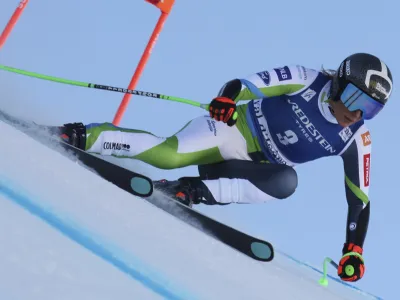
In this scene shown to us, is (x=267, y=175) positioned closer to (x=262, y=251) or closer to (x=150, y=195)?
(x=262, y=251)

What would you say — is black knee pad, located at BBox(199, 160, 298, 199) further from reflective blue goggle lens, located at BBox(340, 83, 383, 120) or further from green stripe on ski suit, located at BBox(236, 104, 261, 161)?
reflective blue goggle lens, located at BBox(340, 83, 383, 120)

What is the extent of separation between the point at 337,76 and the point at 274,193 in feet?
2.22

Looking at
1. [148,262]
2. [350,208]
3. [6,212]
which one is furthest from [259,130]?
[6,212]

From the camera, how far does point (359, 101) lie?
3543 millimetres

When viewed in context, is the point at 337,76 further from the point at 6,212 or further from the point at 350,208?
the point at 6,212

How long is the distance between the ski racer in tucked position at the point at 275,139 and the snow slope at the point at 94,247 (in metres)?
0.44

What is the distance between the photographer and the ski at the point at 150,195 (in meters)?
3.28

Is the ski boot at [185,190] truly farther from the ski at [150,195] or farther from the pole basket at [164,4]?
the pole basket at [164,4]

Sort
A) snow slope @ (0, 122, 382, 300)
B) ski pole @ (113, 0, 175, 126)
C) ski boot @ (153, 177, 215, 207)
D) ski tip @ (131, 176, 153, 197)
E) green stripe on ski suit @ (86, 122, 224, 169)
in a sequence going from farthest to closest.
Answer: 1. ski pole @ (113, 0, 175, 126)
2. ski boot @ (153, 177, 215, 207)
3. green stripe on ski suit @ (86, 122, 224, 169)
4. ski tip @ (131, 176, 153, 197)
5. snow slope @ (0, 122, 382, 300)

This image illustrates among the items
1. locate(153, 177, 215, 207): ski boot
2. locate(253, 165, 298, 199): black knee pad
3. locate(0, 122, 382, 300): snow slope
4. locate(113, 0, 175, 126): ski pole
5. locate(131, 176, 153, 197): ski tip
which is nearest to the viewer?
locate(0, 122, 382, 300): snow slope

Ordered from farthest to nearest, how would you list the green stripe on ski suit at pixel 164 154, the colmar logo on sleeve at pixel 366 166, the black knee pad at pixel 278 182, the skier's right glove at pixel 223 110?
the colmar logo on sleeve at pixel 366 166 → the black knee pad at pixel 278 182 → the green stripe on ski suit at pixel 164 154 → the skier's right glove at pixel 223 110

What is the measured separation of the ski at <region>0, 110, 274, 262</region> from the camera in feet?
10.8

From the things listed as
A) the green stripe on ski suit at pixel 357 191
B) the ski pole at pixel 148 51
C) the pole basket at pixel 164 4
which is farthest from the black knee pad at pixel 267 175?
the pole basket at pixel 164 4

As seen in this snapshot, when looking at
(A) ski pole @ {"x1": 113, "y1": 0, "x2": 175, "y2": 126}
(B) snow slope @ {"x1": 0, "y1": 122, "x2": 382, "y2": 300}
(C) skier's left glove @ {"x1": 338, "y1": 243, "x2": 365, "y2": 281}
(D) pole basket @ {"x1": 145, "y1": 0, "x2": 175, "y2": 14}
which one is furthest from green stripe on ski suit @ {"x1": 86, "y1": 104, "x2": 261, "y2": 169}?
(D) pole basket @ {"x1": 145, "y1": 0, "x2": 175, "y2": 14}
